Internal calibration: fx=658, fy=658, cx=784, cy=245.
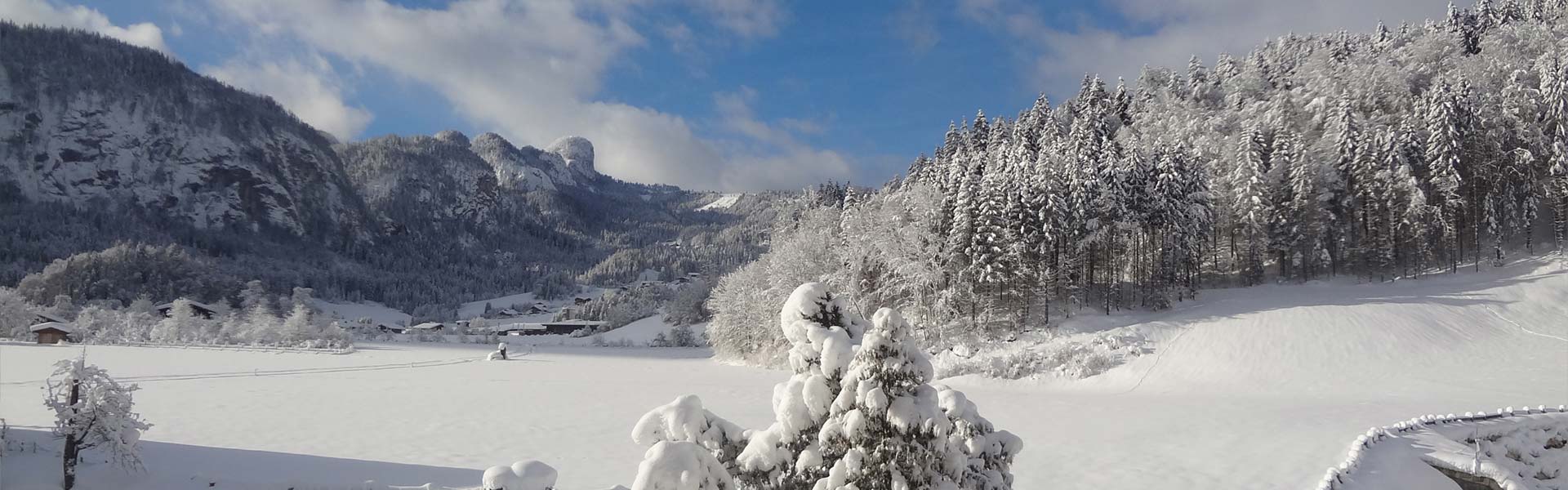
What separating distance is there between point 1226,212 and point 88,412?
54.4 meters

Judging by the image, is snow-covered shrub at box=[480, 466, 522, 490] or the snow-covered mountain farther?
the snow-covered mountain

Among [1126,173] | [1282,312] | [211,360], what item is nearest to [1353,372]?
[1282,312]

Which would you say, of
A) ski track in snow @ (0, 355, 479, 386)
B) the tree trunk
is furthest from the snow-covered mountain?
the tree trunk

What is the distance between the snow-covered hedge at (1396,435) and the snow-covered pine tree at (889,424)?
10259 millimetres

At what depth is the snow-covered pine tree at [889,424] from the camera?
5.30 metres

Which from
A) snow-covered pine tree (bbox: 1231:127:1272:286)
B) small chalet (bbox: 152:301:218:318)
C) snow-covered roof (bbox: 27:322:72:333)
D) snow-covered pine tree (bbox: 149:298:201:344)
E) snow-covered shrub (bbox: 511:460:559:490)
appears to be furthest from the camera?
small chalet (bbox: 152:301:218:318)

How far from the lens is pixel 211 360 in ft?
136

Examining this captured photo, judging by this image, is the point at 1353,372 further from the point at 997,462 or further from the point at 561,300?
the point at 561,300

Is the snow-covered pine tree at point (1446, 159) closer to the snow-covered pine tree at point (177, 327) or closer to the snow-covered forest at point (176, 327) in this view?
the snow-covered forest at point (176, 327)

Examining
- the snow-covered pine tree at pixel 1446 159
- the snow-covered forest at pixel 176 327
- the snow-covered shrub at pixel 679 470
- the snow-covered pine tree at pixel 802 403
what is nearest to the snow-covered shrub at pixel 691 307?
the snow-covered forest at pixel 176 327

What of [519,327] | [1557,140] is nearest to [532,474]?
[1557,140]

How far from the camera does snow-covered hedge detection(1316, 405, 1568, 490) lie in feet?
39.3

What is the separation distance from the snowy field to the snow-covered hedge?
1.77 ft

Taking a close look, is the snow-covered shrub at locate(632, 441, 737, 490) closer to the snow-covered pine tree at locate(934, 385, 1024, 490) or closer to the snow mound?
the snow-covered pine tree at locate(934, 385, 1024, 490)
